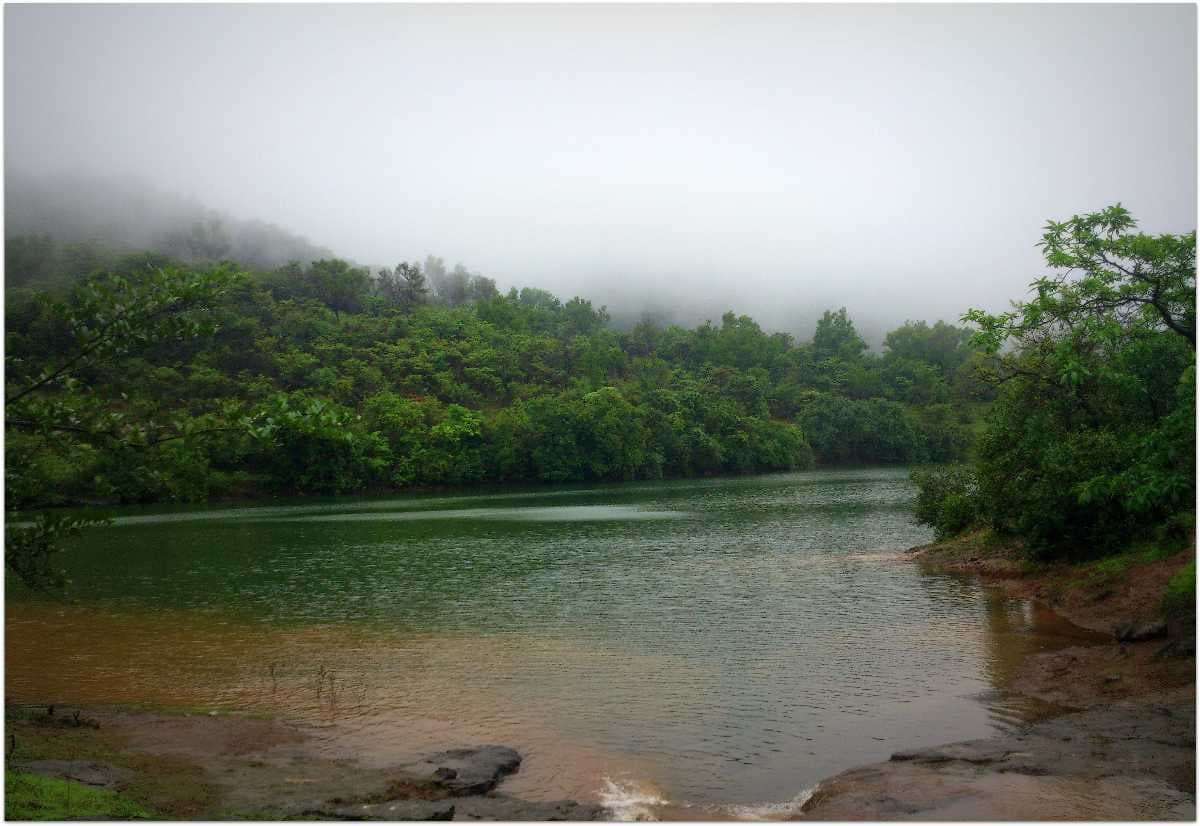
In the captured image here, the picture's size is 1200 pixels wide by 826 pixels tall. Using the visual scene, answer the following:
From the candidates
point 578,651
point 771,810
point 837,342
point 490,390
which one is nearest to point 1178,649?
point 771,810

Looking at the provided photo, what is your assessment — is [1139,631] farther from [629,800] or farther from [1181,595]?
[629,800]

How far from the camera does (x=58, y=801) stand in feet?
29.3

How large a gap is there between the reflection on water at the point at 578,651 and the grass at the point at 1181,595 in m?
2.79

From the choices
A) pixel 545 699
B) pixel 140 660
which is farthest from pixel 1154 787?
pixel 140 660

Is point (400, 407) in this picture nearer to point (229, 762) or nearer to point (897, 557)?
point (897, 557)

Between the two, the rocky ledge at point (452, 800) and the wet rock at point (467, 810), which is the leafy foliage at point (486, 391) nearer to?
the rocky ledge at point (452, 800)

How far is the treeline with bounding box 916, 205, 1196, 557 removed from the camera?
1473 centimetres

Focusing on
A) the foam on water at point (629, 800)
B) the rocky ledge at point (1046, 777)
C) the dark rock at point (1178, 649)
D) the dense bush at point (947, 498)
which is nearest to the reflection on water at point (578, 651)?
the foam on water at point (629, 800)

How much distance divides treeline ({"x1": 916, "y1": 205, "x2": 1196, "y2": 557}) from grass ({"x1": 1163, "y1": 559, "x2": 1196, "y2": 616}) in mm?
1536

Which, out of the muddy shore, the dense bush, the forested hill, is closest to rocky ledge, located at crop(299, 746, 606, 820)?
the muddy shore

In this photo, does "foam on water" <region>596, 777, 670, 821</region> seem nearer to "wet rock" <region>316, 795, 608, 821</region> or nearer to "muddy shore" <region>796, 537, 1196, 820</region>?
"wet rock" <region>316, 795, 608, 821</region>

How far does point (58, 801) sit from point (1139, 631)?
18093mm

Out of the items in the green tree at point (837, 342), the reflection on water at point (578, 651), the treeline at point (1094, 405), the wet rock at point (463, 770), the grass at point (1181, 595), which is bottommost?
the reflection on water at point (578, 651)

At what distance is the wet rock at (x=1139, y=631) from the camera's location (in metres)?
16.7
